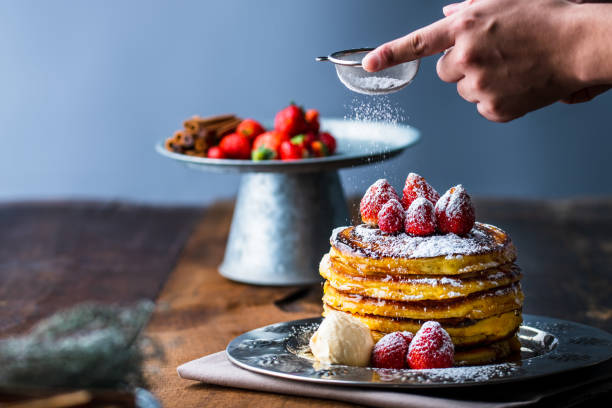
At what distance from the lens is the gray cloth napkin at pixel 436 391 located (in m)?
1.25

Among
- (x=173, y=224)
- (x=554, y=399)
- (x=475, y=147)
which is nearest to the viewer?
(x=554, y=399)

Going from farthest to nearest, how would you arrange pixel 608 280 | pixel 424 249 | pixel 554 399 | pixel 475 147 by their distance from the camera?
pixel 475 147, pixel 608 280, pixel 424 249, pixel 554 399

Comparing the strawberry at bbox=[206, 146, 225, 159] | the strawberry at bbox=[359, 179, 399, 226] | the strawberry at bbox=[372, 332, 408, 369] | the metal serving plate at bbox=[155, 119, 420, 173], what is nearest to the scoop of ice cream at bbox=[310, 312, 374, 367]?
the strawberry at bbox=[372, 332, 408, 369]

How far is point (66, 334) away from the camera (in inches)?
48.8

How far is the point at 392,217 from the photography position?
1.51 meters

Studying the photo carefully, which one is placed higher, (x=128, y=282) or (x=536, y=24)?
(x=536, y=24)

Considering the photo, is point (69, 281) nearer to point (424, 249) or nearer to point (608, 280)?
point (424, 249)

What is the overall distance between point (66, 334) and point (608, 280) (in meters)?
1.88

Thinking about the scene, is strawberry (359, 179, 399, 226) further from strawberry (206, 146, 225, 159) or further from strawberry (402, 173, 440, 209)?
strawberry (206, 146, 225, 159)

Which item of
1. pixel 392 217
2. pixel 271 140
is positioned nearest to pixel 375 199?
pixel 392 217

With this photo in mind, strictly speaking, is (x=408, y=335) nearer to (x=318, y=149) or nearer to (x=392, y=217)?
(x=392, y=217)

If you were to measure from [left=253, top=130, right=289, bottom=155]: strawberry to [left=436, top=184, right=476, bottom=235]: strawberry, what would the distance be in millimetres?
1145

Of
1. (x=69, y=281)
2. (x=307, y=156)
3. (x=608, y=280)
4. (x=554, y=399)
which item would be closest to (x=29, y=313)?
(x=69, y=281)

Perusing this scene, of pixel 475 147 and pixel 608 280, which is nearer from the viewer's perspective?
pixel 608 280
